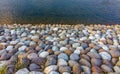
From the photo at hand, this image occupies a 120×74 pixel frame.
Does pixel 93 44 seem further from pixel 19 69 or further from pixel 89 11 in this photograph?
pixel 89 11

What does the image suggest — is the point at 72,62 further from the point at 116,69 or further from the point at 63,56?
the point at 116,69

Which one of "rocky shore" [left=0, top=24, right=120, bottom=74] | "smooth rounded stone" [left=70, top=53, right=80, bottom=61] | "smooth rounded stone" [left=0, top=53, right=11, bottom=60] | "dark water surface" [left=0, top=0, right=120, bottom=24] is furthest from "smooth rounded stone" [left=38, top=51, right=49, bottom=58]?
"dark water surface" [left=0, top=0, right=120, bottom=24]

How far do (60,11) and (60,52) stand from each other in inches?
162

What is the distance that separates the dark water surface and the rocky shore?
7.01 ft

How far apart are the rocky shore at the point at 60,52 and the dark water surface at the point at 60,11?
2137 millimetres

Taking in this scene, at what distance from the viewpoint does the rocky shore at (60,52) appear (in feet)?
10.1

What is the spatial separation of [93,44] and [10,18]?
12.7 ft

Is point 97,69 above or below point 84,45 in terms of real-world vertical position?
below

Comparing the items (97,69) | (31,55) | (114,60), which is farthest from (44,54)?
(114,60)

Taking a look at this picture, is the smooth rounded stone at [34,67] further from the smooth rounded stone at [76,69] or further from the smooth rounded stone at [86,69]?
the smooth rounded stone at [86,69]

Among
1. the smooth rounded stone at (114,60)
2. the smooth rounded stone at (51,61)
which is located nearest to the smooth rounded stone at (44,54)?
the smooth rounded stone at (51,61)

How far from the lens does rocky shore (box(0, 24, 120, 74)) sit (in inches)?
121

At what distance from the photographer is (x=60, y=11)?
748cm

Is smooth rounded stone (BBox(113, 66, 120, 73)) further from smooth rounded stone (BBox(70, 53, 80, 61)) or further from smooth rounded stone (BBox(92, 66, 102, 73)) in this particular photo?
smooth rounded stone (BBox(70, 53, 80, 61))
